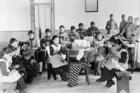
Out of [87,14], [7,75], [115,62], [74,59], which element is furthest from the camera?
[87,14]

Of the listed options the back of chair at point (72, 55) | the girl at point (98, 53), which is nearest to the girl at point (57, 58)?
the back of chair at point (72, 55)

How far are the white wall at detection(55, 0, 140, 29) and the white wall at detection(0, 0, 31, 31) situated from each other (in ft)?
3.20

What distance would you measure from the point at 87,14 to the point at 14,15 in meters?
2.35

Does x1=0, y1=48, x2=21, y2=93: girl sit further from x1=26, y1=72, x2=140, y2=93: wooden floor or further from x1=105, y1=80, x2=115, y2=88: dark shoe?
x1=105, y1=80, x2=115, y2=88: dark shoe

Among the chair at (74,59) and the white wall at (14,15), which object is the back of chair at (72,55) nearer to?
the chair at (74,59)

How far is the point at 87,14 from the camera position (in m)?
7.91

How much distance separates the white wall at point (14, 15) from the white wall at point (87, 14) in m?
0.97

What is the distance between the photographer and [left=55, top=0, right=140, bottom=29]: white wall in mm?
7810

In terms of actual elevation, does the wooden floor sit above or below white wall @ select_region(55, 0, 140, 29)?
below

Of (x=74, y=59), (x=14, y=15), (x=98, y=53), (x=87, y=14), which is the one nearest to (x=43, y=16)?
(x=14, y=15)

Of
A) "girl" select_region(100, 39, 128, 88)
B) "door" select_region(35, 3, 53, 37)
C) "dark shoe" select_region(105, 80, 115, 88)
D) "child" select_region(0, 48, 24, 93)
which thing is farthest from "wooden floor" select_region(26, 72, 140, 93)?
"door" select_region(35, 3, 53, 37)

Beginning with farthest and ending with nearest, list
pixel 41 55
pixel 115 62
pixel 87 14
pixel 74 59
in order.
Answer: pixel 87 14 < pixel 41 55 < pixel 74 59 < pixel 115 62

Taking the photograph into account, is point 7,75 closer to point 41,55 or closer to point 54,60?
point 54,60

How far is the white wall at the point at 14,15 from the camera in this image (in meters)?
7.77
